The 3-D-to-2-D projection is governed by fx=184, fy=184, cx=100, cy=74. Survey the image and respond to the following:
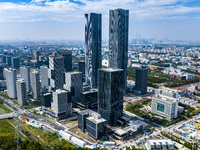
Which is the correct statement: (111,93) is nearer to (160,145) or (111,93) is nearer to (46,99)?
(160,145)

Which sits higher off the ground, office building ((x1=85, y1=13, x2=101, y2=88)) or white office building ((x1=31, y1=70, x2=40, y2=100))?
office building ((x1=85, y1=13, x2=101, y2=88))

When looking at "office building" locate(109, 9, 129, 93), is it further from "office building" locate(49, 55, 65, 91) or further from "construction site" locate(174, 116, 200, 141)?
"construction site" locate(174, 116, 200, 141)

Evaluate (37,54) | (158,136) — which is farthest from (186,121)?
(37,54)

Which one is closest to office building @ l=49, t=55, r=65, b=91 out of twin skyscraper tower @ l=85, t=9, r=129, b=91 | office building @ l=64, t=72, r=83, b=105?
office building @ l=64, t=72, r=83, b=105

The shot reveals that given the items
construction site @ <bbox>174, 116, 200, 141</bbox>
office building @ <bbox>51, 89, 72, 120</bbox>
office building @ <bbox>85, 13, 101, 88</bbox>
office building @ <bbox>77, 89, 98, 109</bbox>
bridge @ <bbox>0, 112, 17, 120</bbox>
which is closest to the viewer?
construction site @ <bbox>174, 116, 200, 141</bbox>

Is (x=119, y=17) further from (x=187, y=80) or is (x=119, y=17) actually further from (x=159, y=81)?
(x=187, y=80)
